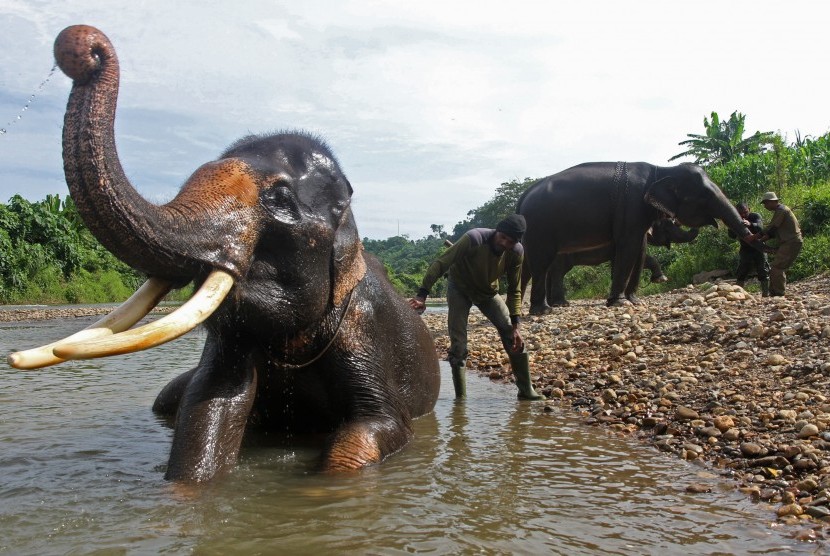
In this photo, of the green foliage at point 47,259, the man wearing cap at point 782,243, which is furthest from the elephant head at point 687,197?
the green foliage at point 47,259

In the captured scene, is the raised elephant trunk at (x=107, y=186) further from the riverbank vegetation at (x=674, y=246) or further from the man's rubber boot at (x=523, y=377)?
the riverbank vegetation at (x=674, y=246)

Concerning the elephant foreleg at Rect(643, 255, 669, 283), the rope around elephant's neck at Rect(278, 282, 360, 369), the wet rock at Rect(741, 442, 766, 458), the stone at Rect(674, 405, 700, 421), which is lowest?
the wet rock at Rect(741, 442, 766, 458)

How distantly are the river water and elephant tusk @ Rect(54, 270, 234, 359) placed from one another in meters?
0.74

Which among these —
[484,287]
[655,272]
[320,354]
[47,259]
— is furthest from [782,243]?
[47,259]

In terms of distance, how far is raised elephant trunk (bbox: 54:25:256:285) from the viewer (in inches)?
119

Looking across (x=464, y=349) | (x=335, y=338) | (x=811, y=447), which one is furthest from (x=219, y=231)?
(x=464, y=349)

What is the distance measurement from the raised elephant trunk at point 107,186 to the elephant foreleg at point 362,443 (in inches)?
49.3

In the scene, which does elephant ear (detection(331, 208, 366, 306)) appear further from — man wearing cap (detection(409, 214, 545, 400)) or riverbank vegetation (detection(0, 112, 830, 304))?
riverbank vegetation (detection(0, 112, 830, 304))

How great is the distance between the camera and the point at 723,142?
4072 centimetres

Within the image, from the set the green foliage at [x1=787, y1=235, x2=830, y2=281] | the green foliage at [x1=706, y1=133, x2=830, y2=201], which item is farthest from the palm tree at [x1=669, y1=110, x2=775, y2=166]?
the green foliage at [x1=787, y1=235, x2=830, y2=281]

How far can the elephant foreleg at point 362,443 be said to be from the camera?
4.03 meters

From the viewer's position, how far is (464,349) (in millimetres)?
6973

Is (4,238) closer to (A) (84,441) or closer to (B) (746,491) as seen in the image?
(A) (84,441)

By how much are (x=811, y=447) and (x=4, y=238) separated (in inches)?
1236
